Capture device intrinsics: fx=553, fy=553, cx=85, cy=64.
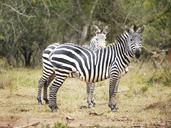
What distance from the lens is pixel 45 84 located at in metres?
15.9

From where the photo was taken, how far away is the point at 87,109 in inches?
579

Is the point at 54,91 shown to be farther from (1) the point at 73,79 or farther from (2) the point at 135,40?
(1) the point at 73,79

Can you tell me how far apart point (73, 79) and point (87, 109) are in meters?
10.0

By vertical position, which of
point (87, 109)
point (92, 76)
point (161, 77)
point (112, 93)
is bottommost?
point (87, 109)

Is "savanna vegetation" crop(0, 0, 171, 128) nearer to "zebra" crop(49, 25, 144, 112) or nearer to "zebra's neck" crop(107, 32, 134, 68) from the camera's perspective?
"zebra" crop(49, 25, 144, 112)

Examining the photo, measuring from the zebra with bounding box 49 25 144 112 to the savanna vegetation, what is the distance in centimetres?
71

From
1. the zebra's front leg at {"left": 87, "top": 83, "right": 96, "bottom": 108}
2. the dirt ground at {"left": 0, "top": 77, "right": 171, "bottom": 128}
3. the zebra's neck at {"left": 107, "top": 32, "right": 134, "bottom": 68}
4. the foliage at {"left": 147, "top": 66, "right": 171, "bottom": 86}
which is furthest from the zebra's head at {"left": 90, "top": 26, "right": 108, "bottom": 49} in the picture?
the foliage at {"left": 147, "top": 66, "right": 171, "bottom": 86}

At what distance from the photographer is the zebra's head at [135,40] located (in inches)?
558

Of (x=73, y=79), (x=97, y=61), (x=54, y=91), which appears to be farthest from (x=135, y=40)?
(x=73, y=79)

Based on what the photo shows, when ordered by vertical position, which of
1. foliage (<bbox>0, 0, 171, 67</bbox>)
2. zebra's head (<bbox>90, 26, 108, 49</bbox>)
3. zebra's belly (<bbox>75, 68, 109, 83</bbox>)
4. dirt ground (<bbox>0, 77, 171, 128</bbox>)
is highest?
foliage (<bbox>0, 0, 171, 67</bbox>)

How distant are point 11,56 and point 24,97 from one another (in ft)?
49.5

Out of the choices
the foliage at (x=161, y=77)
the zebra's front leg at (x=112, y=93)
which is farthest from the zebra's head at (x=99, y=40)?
the foliage at (x=161, y=77)

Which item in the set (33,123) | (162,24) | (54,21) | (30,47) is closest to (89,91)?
(33,123)

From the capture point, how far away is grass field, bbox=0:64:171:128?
1195 cm
